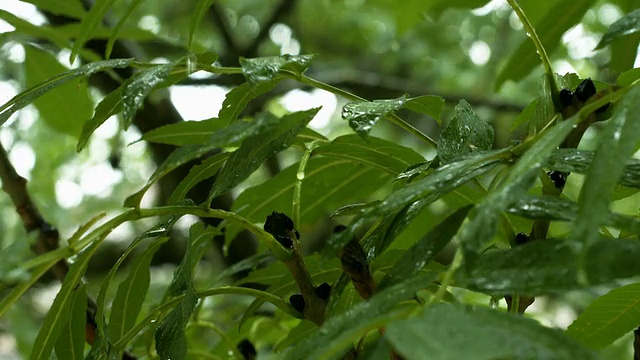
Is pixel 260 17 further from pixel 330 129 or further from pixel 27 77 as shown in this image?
pixel 27 77

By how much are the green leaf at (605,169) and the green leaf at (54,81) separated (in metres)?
0.24

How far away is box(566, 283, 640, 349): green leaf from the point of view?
1.44ft

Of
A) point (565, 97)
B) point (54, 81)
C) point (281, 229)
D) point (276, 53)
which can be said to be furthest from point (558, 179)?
point (276, 53)

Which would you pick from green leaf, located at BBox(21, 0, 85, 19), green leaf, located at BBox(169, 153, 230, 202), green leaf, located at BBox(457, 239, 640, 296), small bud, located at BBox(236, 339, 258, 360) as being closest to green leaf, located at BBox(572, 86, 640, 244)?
green leaf, located at BBox(457, 239, 640, 296)

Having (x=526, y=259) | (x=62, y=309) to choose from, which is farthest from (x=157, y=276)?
(x=526, y=259)

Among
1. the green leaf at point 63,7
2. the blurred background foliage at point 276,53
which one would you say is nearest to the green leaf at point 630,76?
the blurred background foliage at point 276,53

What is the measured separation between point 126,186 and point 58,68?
3.50 ft

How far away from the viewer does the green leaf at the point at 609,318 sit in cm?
44

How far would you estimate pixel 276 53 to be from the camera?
5.85 feet

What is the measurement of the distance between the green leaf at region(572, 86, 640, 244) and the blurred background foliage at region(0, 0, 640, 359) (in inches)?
8.1

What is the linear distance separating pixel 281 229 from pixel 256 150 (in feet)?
0.18

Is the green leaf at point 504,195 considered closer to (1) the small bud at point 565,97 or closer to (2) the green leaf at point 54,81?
(1) the small bud at point 565,97

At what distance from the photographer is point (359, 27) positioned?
2.19 metres

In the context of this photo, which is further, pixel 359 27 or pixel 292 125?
pixel 359 27
